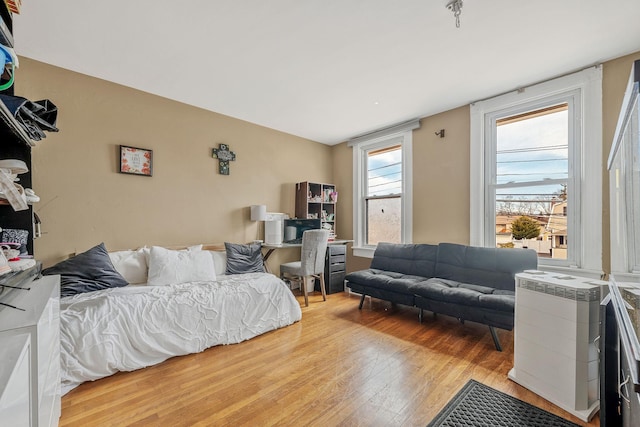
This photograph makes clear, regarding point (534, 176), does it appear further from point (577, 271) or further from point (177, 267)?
point (177, 267)

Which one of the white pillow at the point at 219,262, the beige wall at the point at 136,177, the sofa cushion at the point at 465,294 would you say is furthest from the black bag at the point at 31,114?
the sofa cushion at the point at 465,294

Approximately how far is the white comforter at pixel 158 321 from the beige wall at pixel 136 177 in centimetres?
86

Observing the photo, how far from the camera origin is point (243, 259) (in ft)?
11.4

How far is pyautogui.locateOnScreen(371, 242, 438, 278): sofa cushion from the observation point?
3.49 m

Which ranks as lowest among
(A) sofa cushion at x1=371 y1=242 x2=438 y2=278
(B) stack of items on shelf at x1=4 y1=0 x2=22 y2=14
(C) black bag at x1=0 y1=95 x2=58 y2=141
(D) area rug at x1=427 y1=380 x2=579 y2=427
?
(D) area rug at x1=427 y1=380 x2=579 y2=427

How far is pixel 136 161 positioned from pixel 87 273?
1.29 m

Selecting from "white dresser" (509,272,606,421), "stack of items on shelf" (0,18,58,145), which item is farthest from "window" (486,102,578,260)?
"stack of items on shelf" (0,18,58,145)

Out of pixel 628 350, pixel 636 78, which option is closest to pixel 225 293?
pixel 628 350

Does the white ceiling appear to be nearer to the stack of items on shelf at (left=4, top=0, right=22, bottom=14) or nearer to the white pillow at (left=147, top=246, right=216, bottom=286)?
the stack of items on shelf at (left=4, top=0, right=22, bottom=14)

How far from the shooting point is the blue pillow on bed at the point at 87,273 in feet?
7.68

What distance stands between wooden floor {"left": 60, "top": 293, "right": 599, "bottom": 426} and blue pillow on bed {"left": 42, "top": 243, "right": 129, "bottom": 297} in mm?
835

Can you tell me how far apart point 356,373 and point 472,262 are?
6.37ft

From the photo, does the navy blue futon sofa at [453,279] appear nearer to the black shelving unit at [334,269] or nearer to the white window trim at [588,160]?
the white window trim at [588,160]

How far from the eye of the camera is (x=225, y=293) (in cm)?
265
